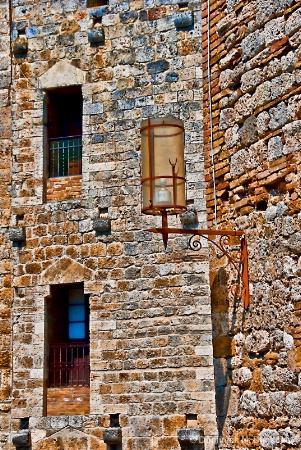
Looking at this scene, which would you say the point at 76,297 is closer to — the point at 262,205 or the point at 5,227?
the point at 5,227

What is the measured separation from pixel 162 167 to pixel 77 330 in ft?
11.6

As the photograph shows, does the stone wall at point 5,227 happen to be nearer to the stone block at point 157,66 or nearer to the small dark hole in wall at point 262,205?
the stone block at point 157,66

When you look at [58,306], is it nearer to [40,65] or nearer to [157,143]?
[40,65]

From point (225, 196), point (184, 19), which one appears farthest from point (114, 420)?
point (184, 19)

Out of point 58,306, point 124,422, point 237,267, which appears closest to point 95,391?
point 124,422

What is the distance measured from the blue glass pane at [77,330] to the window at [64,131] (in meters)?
1.76

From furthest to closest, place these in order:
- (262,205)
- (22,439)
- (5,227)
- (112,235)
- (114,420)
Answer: (5,227) → (112,235) → (22,439) → (114,420) → (262,205)

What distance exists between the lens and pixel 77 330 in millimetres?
10305

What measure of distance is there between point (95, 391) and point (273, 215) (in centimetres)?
337

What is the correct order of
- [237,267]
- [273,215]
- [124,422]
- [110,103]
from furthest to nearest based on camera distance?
[110,103] → [124,422] → [237,267] → [273,215]

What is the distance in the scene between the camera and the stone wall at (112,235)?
9391 millimetres

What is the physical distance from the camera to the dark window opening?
996 centimetres

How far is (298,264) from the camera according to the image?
22.6ft

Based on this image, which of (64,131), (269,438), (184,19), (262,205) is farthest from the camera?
(64,131)
